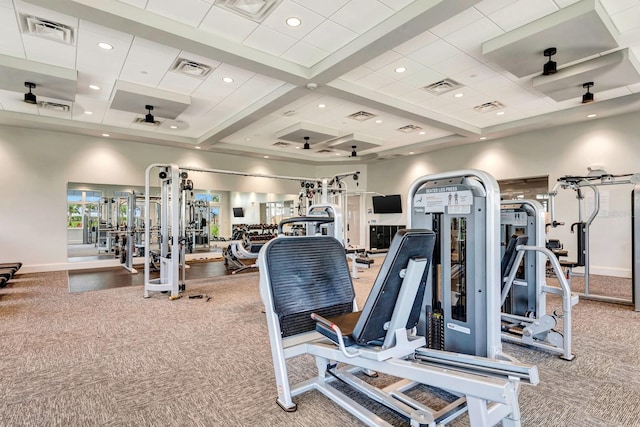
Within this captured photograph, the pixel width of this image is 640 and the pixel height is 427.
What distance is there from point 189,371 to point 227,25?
3543 millimetres

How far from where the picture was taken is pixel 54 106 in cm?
620

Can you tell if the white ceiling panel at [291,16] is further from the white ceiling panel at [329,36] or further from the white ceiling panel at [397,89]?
the white ceiling panel at [397,89]

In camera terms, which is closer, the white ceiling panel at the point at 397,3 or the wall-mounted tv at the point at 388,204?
the white ceiling panel at the point at 397,3

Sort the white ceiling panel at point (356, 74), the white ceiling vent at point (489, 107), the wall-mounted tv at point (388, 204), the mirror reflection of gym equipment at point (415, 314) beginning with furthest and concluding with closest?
the wall-mounted tv at point (388, 204)
the white ceiling vent at point (489, 107)
the white ceiling panel at point (356, 74)
the mirror reflection of gym equipment at point (415, 314)

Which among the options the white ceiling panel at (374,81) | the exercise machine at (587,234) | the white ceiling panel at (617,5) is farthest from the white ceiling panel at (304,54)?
the exercise machine at (587,234)

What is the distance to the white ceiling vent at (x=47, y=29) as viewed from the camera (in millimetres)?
3632

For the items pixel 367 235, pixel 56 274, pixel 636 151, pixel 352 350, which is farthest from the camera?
pixel 367 235

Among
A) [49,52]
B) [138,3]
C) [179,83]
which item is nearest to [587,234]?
[138,3]

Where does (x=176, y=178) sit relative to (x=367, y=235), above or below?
above

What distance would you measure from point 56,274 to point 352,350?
25.2 feet

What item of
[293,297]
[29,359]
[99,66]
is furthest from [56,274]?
[293,297]

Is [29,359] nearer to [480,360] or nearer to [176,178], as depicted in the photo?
[176,178]

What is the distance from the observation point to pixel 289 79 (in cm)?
488

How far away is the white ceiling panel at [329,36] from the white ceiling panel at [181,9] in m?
1.19
